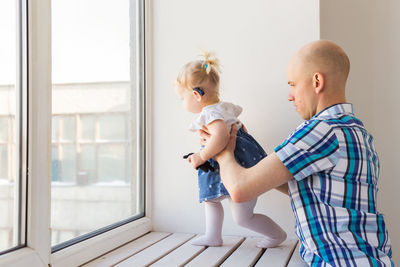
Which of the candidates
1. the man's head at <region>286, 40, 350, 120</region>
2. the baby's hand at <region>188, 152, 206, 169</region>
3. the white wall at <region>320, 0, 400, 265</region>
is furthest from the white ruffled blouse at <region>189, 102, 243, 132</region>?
the white wall at <region>320, 0, 400, 265</region>

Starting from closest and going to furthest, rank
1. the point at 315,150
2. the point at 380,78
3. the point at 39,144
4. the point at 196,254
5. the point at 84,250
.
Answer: the point at 315,150, the point at 39,144, the point at 84,250, the point at 196,254, the point at 380,78

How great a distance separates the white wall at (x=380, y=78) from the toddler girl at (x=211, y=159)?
0.72 meters

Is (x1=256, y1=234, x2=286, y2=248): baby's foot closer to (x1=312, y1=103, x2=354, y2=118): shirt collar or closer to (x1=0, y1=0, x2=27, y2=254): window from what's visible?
(x1=312, y1=103, x2=354, y2=118): shirt collar

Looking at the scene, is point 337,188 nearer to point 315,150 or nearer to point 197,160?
point 315,150

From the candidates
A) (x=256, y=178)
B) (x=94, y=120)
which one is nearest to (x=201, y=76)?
(x=94, y=120)

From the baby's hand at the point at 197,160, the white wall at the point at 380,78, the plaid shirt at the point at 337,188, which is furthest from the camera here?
the white wall at the point at 380,78

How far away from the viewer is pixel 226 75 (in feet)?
6.12

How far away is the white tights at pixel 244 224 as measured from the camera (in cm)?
158

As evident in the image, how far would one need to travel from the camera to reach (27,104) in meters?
1.20

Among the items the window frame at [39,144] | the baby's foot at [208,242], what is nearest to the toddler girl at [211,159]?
the baby's foot at [208,242]

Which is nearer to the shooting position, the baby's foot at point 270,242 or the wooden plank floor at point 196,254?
the wooden plank floor at point 196,254

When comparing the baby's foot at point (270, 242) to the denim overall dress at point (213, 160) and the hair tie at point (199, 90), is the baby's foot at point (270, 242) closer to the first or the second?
the denim overall dress at point (213, 160)

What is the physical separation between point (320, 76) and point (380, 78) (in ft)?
3.43

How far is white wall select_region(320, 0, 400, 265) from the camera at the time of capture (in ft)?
6.66
